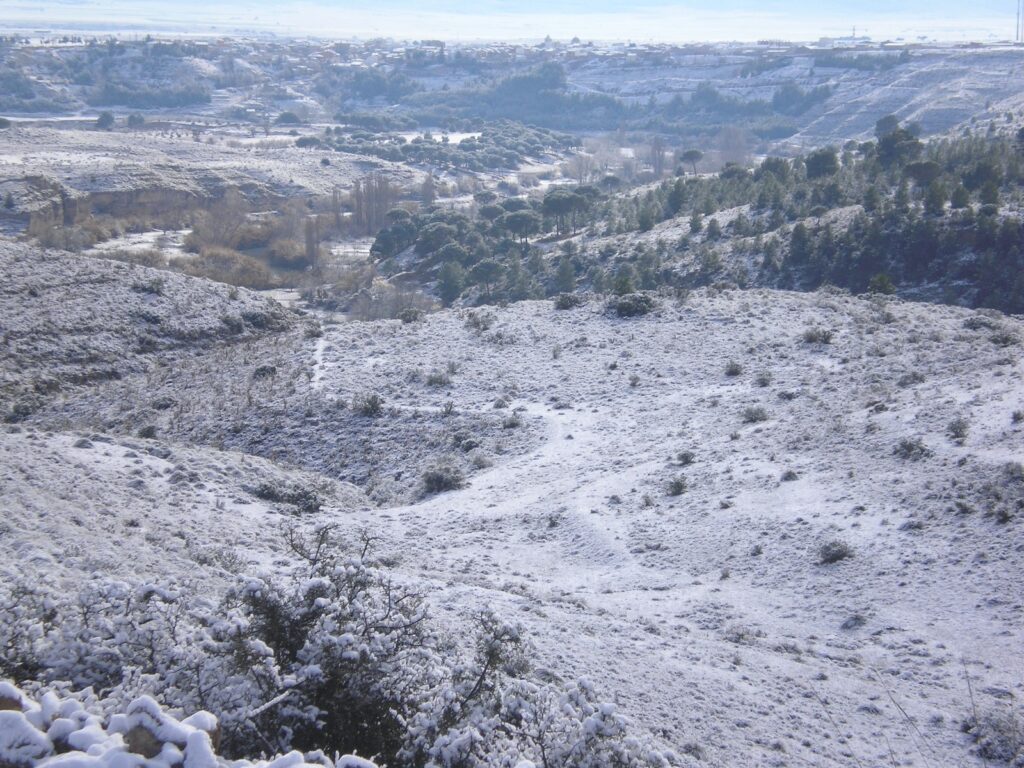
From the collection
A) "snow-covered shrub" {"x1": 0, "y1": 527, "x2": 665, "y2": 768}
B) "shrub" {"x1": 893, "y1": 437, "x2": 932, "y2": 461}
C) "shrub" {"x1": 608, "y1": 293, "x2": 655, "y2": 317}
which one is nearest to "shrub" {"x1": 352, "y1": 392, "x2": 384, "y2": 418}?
"shrub" {"x1": 608, "y1": 293, "x2": 655, "y2": 317}

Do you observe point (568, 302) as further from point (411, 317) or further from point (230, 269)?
point (230, 269)

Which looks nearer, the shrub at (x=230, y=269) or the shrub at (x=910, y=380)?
the shrub at (x=910, y=380)

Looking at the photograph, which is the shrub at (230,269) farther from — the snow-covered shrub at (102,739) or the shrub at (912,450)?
the snow-covered shrub at (102,739)

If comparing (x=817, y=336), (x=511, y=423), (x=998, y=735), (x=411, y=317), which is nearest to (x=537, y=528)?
(x=511, y=423)

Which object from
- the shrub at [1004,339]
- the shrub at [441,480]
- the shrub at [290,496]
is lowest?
the shrub at [441,480]

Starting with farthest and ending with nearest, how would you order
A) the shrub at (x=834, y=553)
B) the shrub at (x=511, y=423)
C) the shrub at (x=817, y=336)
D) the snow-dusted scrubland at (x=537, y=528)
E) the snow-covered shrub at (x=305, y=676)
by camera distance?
the shrub at (x=817, y=336) < the shrub at (x=511, y=423) < the shrub at (x=834, y=553) < the snow-dusted scrubland at (x=537, y=528) < the snow-covered shrub at (x=305, y=676)

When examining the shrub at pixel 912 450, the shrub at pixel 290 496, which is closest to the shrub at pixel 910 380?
the shrub at pixel 912 450
